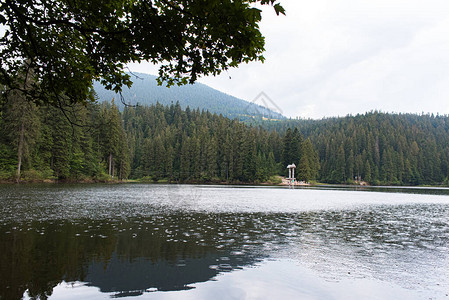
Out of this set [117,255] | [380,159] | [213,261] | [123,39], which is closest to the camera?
[123,39]

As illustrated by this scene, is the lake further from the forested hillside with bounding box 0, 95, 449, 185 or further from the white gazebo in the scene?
the white gazebo

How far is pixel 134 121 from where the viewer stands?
18312 cm

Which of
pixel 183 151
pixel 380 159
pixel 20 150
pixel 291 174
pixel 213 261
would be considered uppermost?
pixel 380 159

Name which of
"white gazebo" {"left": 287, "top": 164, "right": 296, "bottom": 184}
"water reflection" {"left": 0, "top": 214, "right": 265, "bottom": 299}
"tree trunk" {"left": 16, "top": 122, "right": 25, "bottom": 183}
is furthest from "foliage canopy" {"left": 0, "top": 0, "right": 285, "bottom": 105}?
"white gazebo" {"left": 287, "top": 164, "right": 296, "bottom": 184}

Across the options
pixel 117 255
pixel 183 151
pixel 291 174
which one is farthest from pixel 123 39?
pixel 183 151

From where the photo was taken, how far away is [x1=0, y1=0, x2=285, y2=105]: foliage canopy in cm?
583

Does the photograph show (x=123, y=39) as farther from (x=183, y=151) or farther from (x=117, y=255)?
(x=183, y=151)

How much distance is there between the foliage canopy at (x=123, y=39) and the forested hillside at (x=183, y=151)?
1533 millimetres

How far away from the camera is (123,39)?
292 inches

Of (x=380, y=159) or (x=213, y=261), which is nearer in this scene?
(x=213, y=261)

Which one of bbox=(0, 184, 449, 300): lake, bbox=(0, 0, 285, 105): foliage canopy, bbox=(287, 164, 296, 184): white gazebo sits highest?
bbox=(0, 0, 285, 105): foliage canopy

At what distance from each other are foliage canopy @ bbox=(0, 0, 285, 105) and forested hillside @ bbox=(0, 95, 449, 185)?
1.53 meters

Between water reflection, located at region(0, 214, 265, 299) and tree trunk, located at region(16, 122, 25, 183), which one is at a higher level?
tree trunk, located at region(16, 122, 25, 183)

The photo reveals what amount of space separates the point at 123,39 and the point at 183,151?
385 ft
